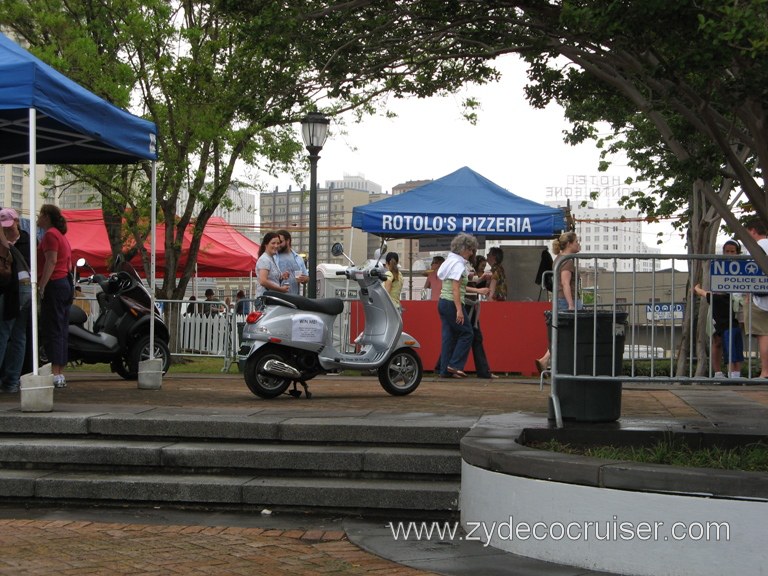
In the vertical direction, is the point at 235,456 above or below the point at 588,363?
below

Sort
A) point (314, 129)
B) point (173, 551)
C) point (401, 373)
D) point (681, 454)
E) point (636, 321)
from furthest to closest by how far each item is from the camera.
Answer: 1. point (314, 129)
2. point (401, 373)
3. point (636, 321)
4. point (681, 454)
5. point (173, 551)

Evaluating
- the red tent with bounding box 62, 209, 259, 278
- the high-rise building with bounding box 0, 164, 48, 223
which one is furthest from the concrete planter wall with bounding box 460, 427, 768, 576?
the high-rise building with bounding box 0, 164, 48, 223

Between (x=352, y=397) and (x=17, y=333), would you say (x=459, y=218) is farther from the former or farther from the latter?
(x=17, y=333)

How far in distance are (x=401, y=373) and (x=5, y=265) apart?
12.6ft

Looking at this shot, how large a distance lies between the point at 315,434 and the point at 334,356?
2681 mm

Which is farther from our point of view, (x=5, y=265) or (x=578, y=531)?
(x=5, y=265)

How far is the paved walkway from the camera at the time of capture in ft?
17.4

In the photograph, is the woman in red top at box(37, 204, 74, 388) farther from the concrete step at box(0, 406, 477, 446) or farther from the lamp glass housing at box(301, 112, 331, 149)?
the lamp glass housing at box(301, 112, 331, 149)

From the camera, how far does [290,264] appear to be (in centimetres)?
1219

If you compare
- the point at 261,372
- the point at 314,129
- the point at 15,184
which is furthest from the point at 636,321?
the point at 15,184

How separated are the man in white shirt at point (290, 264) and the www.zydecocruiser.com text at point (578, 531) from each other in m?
6.10

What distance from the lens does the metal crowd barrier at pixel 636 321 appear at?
716 cm

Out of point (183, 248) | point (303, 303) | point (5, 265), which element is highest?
point (183, 248)

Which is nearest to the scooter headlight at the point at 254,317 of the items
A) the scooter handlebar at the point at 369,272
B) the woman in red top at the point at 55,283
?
the scooter handlebar at the point at 369,272
